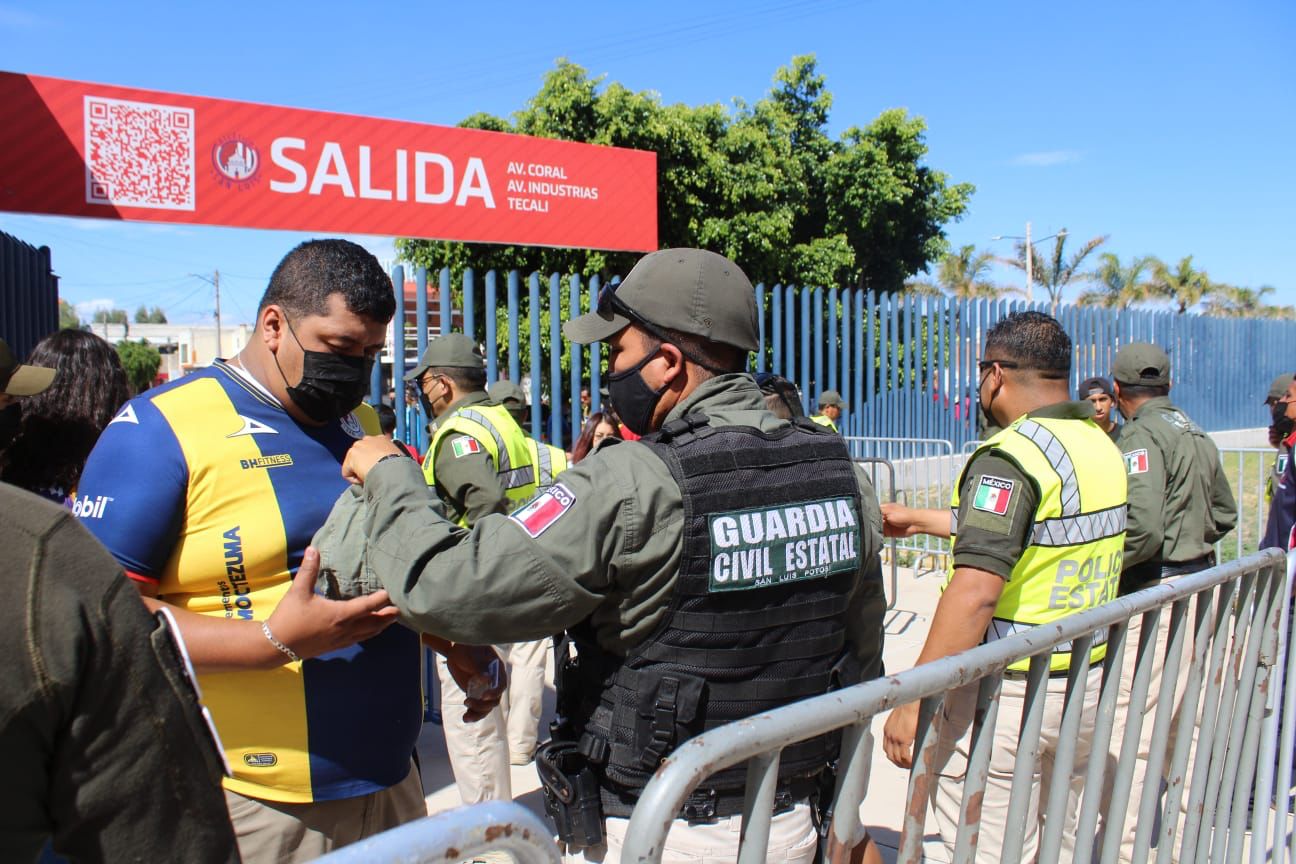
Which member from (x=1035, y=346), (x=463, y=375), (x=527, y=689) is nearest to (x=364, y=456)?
(x=1035, y=346)

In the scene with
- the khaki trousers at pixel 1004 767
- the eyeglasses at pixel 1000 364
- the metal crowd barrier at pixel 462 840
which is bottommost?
the khaki trousers at pixel 1004 767

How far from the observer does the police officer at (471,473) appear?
405 cm

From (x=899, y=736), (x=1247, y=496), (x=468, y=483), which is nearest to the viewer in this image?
(x=899, y=736)

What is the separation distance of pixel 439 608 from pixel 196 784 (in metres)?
0.68

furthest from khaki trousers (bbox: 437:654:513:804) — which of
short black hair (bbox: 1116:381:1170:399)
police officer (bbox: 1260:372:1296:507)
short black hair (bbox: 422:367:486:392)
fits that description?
police officer (bbox: 1260:372:1296:507)

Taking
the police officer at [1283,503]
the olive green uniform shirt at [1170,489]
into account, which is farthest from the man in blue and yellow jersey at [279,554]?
the police officer at [1283,503]

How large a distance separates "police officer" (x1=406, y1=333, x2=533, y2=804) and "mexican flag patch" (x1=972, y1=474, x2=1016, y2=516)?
6.68ft

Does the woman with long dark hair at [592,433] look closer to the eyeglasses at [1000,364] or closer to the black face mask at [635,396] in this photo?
the eyeglasses at [1000,364]

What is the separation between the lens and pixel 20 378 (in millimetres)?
2172

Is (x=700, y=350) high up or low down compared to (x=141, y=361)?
down

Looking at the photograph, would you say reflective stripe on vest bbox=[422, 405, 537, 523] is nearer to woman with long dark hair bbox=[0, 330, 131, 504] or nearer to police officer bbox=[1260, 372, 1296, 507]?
woman with long dark hair bbox=[0, 330, 131, 504]

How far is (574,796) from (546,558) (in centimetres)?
54

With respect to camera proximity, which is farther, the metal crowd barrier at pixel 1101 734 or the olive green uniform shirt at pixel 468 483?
the olive green uniform shirt at pixel 468 483

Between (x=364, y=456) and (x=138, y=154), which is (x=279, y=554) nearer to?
(x=364, y=456)
